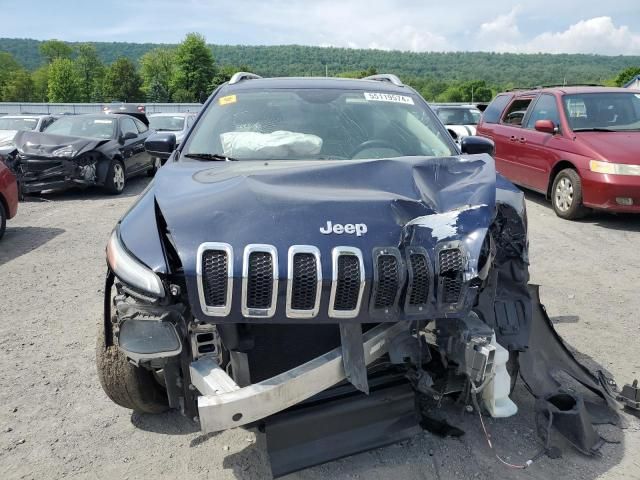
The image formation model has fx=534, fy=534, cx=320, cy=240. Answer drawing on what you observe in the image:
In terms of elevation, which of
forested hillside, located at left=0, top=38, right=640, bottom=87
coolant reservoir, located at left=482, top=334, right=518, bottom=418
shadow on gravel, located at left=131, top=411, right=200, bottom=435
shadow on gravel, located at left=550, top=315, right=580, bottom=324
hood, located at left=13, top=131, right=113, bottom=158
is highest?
forested hillside, located at left=0, top=38, right=640, bottom=87

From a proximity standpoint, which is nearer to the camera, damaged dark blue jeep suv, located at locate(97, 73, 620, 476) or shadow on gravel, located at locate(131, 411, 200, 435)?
damaged dark blue jeep suv, located at locate(97, 73, 620, 476)

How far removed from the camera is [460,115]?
48.4 ft

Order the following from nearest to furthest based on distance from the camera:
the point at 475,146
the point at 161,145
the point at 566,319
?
the point at 475,146 < the point at 161,145 < the point at 566,319

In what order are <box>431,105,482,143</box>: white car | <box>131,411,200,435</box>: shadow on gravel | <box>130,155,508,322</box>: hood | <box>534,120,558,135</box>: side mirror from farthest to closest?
<box>431,105,482,143</box>: white car, <box>534,120,558,135</box>: side mirror, <box>131,411,200,435</box>: shadow on gravel, <box>130,155,508,322</box>: hood

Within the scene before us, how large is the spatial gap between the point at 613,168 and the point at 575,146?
74 cm

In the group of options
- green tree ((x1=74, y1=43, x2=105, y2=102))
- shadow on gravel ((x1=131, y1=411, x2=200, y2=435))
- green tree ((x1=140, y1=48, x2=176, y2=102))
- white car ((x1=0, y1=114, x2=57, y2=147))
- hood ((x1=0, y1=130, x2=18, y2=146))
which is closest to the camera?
shadow on gravel ((x1=131, y1=411, x2=200, y2=435))

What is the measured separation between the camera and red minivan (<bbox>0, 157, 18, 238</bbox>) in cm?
681

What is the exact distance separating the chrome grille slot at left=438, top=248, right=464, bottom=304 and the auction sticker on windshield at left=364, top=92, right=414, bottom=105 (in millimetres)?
1931

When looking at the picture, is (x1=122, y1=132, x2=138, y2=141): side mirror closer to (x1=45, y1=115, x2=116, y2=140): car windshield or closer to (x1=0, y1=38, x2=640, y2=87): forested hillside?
(x1=45, y1=115, x2=116, y2=140): car windshield

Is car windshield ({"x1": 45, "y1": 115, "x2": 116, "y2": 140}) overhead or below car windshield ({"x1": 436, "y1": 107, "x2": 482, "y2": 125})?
below

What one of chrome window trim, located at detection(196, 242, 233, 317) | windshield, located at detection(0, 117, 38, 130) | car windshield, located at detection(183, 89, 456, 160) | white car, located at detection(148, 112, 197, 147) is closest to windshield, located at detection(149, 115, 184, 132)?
white car, located at detection(148, 112, 197, 147)

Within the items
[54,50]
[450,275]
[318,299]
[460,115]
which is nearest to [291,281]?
[318,299]

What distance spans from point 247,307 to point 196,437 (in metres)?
1.17

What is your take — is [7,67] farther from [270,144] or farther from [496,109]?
[270,144]
